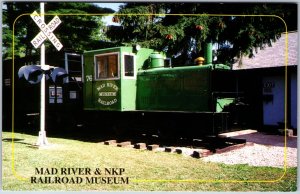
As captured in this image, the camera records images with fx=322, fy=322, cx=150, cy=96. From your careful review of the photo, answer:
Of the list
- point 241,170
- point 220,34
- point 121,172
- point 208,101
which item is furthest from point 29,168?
point 220,34

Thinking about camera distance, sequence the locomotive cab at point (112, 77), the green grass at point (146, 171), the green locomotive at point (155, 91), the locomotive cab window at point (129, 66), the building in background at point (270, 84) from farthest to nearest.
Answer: the building in background at point (270, 84) < the locomotive cab window at point (129, 66) < the locomotive cab at point (112, 77) < the green locomotive at point (155, 91) < the green grass at point (146, 171)

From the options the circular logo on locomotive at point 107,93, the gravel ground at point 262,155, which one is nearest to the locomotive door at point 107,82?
the circular logo on locomotive at point 107,93

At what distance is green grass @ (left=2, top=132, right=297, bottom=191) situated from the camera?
5.32m

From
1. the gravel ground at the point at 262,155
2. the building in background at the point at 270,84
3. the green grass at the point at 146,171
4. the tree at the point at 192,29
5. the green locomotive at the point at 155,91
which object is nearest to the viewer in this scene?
the green grass at the point at 146,171

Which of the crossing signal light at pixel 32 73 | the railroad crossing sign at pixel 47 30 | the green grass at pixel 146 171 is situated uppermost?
the railroad crossing sign at pixel 47 30

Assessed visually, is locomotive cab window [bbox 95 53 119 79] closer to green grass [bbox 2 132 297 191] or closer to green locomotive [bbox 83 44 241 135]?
green locomotive [bbox 83 44 241 135]

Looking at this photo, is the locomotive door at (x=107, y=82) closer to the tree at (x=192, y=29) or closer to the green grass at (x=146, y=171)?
the tree at (x=192, y=29)

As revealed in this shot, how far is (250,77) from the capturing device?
44.2 ft

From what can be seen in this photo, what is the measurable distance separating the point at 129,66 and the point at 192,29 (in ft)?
7.70

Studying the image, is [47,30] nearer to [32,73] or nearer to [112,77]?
[32,73]

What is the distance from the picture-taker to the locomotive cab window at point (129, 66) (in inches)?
363

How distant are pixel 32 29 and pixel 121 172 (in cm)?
573

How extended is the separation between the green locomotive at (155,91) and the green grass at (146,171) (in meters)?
1.35

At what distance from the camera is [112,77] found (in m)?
9.25
